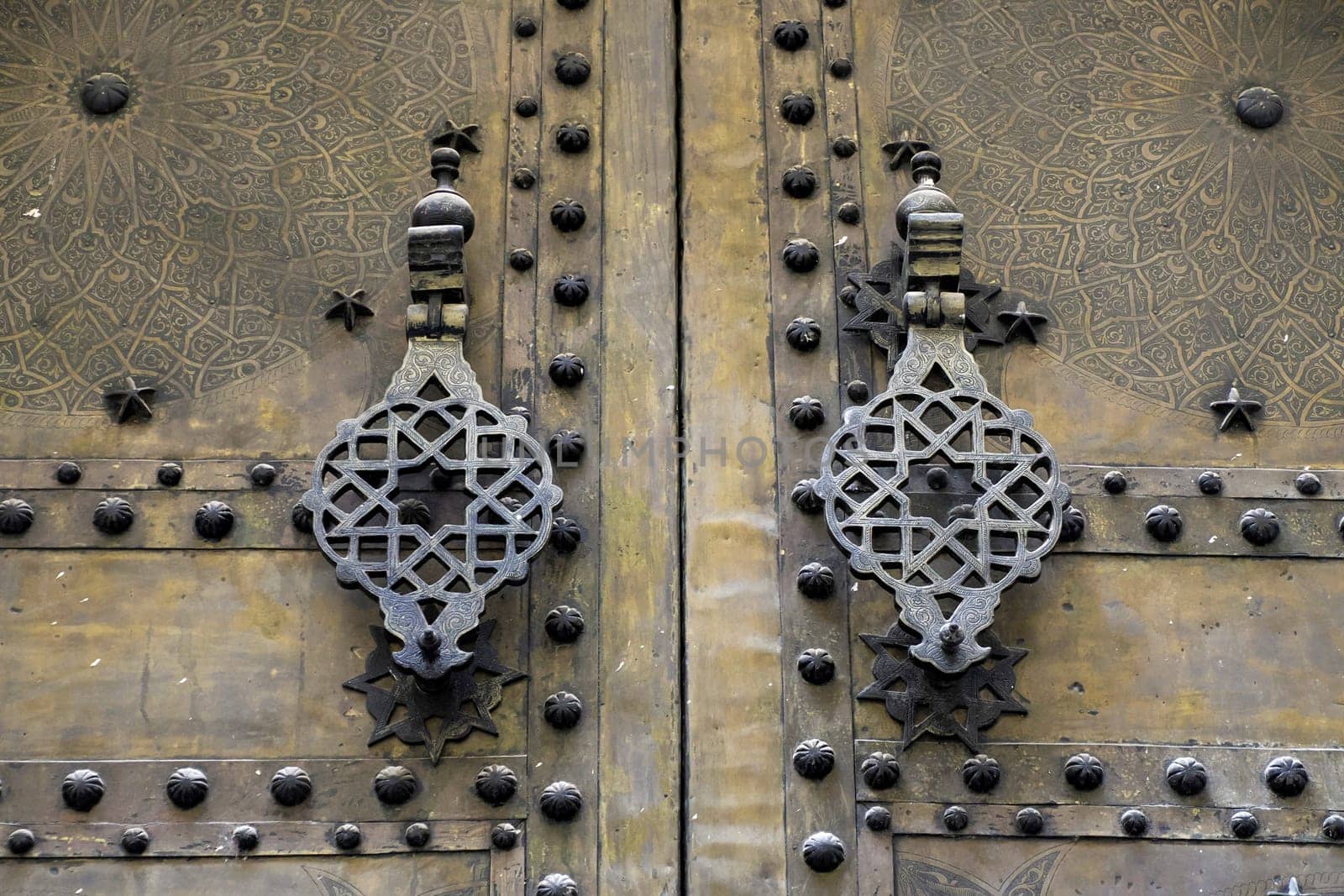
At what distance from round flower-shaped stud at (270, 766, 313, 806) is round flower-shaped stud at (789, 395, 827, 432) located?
3.29ft

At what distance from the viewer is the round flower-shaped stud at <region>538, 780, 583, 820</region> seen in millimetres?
3248

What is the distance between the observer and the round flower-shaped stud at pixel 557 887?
3197mm

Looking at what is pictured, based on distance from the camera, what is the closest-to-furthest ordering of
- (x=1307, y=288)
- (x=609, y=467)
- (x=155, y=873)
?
(x=155, y=873)
(x=609, y=467)
(x=1307, y=288)

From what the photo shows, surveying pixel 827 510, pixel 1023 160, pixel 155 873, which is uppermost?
pixel 1023 160

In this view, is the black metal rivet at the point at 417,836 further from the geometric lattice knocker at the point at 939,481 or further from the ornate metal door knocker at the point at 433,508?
the geometric lattice knocker at the point at 939,481

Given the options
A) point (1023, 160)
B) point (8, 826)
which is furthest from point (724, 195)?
point (8, 826)

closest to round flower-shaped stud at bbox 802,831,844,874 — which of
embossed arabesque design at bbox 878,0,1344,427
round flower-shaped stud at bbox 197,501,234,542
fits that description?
embossed arabesque design at bbox 878,0,1344,427

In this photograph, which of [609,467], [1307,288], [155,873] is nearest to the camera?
[155,873]

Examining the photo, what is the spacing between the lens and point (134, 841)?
10.6 feet

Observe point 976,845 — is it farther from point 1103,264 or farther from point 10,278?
point 10,278

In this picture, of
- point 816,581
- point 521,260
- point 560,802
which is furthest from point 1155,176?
point 560,802

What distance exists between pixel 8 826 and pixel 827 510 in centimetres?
137

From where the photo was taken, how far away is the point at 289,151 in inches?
150

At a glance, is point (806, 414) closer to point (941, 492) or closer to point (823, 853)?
point (941, 492)
